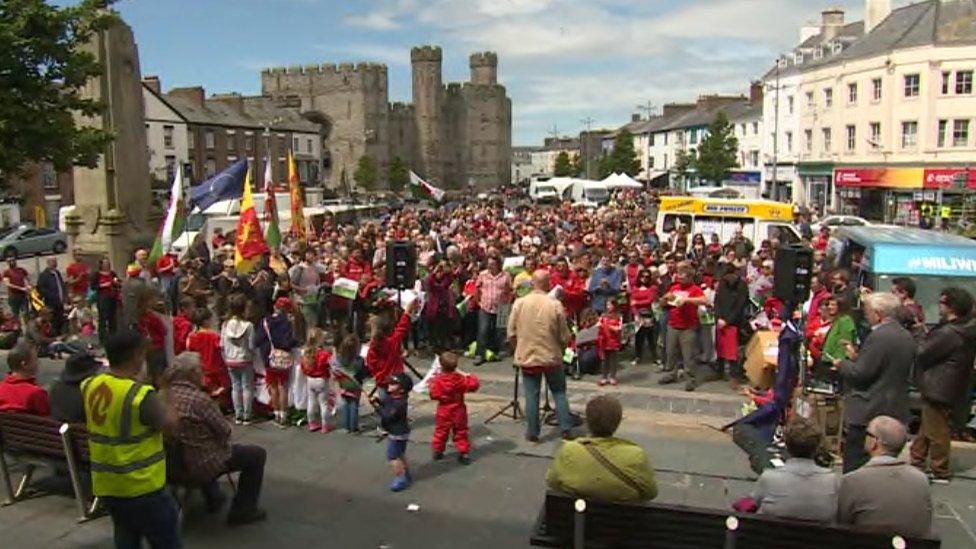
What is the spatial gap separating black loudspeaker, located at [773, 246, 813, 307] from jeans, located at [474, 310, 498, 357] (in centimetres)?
487

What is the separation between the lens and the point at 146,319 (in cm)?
809

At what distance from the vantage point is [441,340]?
1224cm

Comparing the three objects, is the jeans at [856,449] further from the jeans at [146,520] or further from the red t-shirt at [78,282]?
the red t-shirt at [78,282]

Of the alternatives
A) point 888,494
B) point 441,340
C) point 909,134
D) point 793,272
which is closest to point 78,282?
point 441,340

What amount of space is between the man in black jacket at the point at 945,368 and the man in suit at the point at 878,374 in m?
0.77

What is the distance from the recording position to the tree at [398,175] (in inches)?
3369

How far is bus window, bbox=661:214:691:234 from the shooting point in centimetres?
2056

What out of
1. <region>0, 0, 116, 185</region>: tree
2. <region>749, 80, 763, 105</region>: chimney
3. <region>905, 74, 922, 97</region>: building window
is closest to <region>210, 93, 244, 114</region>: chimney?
<region>749, 80, 763, 105</region>: chimney

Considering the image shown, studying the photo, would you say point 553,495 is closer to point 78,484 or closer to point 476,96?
point 78,484

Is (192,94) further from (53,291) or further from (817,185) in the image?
(53,291)

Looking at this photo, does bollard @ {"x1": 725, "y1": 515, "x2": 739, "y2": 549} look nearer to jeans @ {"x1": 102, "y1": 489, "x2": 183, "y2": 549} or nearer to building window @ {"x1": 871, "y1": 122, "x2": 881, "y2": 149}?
jeans @ {"x1": 102, "y1": 489, "x2": 183, "y2": 549}

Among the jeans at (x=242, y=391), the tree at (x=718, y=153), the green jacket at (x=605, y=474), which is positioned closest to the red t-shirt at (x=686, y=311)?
the jeans at (x=242, y=391)

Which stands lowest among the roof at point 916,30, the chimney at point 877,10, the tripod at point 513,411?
the tripod at point 513,411

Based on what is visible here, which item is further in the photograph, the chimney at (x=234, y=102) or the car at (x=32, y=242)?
the chimney at (x=234, y=102)
